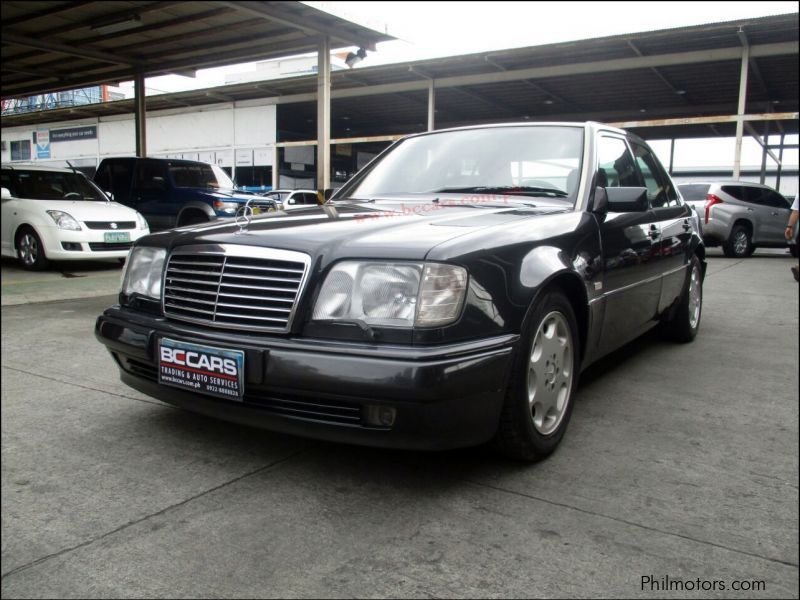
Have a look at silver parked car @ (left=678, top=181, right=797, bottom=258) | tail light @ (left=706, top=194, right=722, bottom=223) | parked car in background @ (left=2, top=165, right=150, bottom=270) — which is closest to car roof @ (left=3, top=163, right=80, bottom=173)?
parked car in background @ (left=2, top=165, right=150, bottom=270)

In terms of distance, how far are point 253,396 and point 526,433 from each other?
96cm

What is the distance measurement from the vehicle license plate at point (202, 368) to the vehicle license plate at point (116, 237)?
261 inches

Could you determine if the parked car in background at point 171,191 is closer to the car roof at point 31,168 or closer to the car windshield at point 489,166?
the car roof at point 31,168

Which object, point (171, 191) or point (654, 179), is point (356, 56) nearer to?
point (171, 191)

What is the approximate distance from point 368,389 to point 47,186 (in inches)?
332

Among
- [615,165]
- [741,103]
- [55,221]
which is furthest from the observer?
[741,103]

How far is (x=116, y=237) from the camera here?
8398mm

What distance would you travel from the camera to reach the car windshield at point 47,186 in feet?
28.1

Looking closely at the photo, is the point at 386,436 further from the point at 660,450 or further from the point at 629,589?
the point at 660,450

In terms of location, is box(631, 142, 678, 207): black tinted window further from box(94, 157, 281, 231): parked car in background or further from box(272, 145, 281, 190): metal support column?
box(272, 145, 281, 190): metal support column

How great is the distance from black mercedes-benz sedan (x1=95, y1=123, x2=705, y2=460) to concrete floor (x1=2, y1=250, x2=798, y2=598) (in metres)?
0.23

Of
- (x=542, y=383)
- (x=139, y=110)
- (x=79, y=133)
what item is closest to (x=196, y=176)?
(x=139, y=110)

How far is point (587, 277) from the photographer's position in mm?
2791

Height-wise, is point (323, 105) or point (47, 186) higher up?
point (323, 105)
